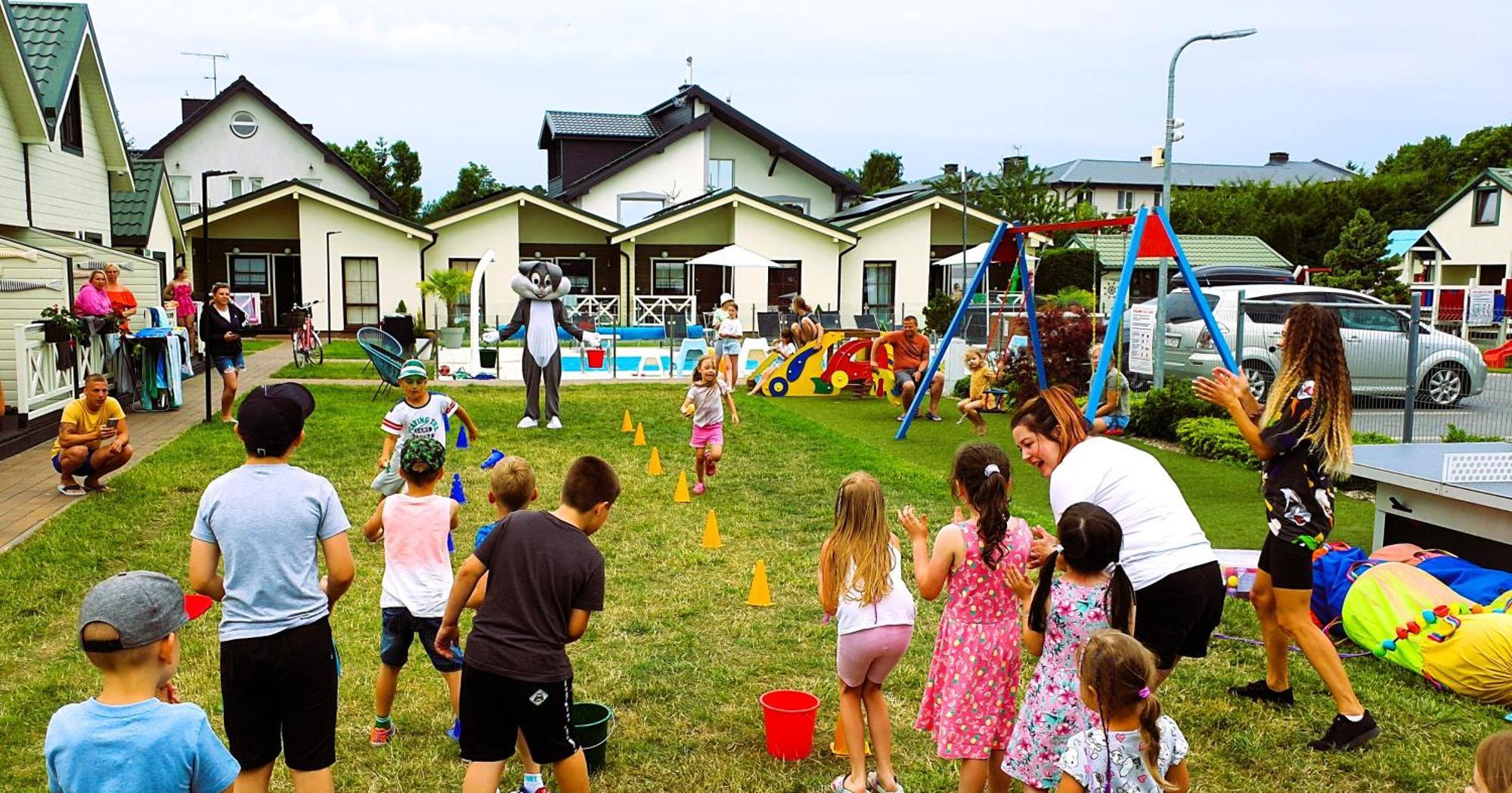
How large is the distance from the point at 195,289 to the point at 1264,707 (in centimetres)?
3268

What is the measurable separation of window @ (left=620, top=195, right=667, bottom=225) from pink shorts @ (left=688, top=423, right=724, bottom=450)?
2814 cm

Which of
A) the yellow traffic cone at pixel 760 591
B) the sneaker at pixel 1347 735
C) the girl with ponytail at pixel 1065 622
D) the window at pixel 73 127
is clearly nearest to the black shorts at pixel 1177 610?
the girl with ponytail at pixel 1065 622

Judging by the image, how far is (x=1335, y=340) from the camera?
4.80m

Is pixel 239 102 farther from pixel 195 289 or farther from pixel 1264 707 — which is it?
pixel 1264 707

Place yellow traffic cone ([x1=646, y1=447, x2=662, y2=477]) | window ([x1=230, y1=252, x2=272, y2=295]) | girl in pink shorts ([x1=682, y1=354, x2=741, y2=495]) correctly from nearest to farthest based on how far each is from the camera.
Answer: girl in pink shorts ([x1=682, y1=354, x2=741, y2=495]) < yellow traffic cone ([x1=646, y1=447, x2=662, y2=477]) < window ([x1=230, y1=252, x2=272, y2=295])

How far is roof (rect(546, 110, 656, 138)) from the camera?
41250 mm

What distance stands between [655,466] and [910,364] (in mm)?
5300

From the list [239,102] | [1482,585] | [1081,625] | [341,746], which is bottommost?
[341,746]

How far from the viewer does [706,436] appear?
10297mm

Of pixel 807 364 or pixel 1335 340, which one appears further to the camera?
pixel 807 364

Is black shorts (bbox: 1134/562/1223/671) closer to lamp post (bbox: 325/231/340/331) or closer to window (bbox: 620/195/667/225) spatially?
lamp post (bbox: 325/231/340/331)

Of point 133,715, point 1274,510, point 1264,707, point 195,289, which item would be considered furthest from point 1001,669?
point 195,289

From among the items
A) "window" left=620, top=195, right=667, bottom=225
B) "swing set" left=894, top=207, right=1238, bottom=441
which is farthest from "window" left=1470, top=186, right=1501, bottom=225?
"swing set" left=894, top=207, right=1238, bottom=441

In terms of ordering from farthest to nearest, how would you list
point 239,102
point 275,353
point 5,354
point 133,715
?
1. point 239,102
2. point 275,353
3. point 5,354
4. point 133,715
